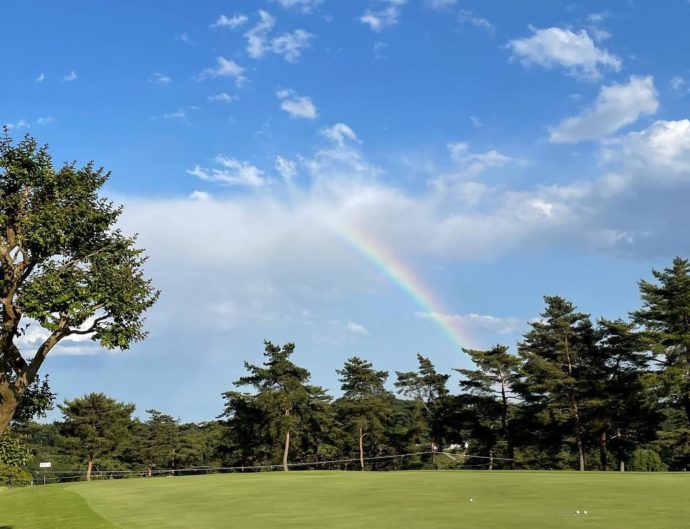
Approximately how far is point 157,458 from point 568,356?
6719 centimetres

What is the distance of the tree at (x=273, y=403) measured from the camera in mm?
74500

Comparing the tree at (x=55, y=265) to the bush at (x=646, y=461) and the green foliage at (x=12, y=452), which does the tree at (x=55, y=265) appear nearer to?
the green foliage at (x=12, y=452)

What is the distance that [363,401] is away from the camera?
78812 millimetres

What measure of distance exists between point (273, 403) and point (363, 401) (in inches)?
504

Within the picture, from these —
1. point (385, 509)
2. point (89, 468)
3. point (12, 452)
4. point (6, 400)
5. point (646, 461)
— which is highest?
point (6, 400)

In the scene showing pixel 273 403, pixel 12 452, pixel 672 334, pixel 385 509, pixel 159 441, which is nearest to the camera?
pixel 12 452

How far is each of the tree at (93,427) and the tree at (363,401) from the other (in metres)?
33.2

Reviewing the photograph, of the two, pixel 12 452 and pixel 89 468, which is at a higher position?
pixel 12 452

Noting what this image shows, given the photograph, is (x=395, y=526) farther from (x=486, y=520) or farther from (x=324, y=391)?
(x=324, y=391)

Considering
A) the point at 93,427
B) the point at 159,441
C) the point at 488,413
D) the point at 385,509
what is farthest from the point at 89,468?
the point at 385,509

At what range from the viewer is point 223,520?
54.6ft

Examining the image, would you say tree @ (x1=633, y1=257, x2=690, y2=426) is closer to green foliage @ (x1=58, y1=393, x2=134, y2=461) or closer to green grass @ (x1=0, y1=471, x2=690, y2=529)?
green grass @ (x1=0, y1=471, x2=690, y2=529)

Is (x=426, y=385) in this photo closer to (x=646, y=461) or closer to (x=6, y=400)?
(x=646, y=461)

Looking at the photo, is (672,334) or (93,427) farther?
(93,427)
